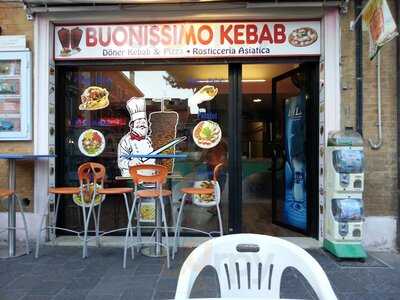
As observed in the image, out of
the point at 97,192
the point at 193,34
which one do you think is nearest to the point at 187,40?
the point at 193,34

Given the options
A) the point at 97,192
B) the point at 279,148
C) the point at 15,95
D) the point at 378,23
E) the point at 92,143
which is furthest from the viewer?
the point at 279,148

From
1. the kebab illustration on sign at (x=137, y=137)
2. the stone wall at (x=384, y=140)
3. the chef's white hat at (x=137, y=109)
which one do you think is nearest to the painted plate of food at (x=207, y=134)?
the kebab illustration on sign at (x=137, y=137)

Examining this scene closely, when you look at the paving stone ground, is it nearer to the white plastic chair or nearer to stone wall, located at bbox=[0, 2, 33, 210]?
stone wall, located at bbox=[0, 2, 33, 210]

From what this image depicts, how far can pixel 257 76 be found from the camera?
667cm

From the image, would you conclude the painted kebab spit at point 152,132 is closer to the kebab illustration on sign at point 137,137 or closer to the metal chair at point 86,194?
the kebab illustration on sign at point 137,137

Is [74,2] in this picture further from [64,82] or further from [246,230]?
[246,230]

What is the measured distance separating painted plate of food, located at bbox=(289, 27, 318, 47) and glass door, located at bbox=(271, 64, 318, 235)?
0.38m

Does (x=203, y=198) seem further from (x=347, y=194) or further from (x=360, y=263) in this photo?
(x=360, y=263)

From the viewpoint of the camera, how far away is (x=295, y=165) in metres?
6.81

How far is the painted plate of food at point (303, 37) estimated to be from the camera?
6125 millimetres

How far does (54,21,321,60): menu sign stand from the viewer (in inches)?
243

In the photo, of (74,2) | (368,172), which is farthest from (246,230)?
(74,2)

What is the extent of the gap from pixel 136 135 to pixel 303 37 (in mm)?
2721

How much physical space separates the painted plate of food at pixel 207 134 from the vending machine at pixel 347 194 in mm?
1735
